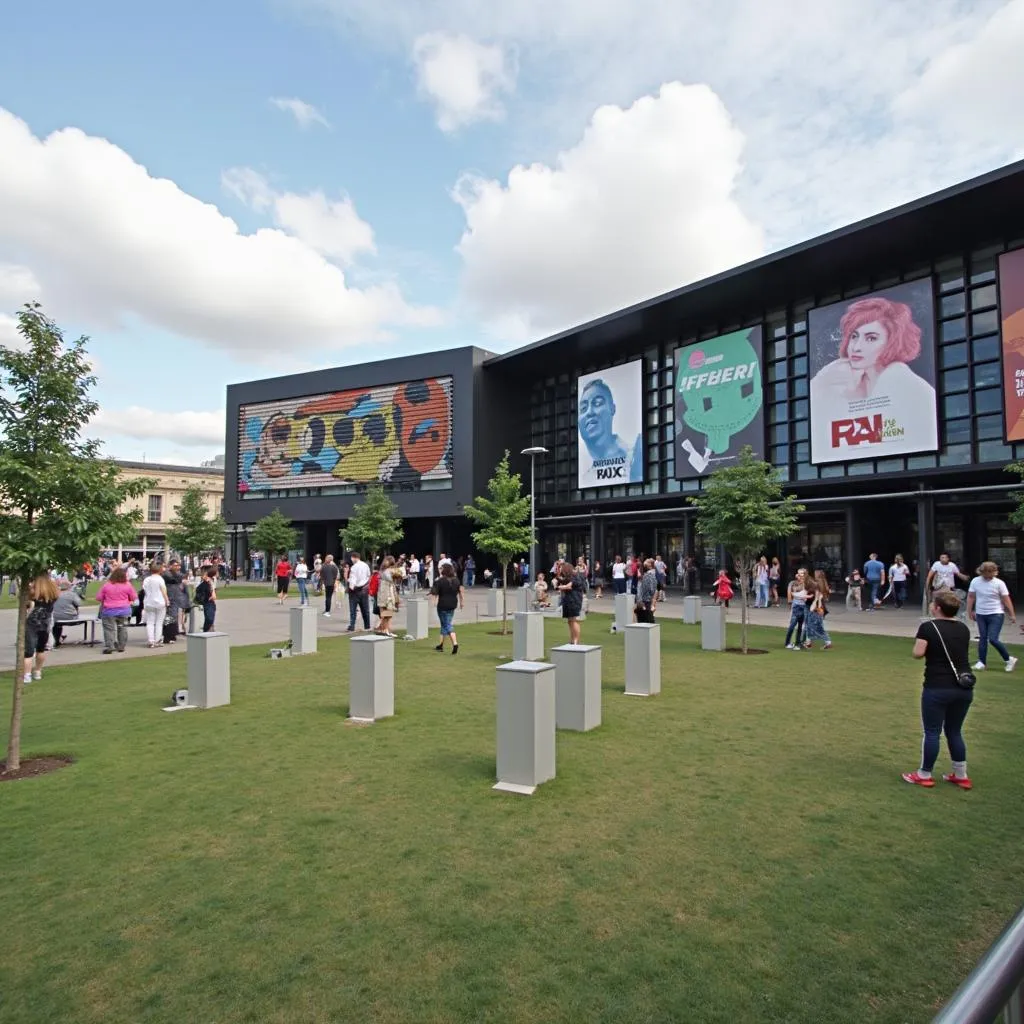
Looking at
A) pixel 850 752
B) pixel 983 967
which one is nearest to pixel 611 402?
pixel 850 752

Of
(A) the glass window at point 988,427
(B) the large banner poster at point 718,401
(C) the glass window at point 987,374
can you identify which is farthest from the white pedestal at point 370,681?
(B) the large banner poster at point 718,401

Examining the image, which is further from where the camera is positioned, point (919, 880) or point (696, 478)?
point (696, 478)

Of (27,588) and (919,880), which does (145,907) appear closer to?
(27,588)

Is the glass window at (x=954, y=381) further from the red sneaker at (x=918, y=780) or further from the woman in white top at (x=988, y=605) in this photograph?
the red sneaker at (x=918, y=780)

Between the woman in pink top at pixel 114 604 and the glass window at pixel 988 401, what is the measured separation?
87.0 feet

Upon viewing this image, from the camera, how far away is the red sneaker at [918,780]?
6.64m

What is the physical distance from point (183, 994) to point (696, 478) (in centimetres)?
3257

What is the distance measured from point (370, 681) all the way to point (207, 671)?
253cm

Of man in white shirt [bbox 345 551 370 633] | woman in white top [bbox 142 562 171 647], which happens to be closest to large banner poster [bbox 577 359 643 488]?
man in white shirt [bbox 345 551 370 633]

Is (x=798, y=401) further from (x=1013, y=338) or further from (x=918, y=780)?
(x=918, y=780)

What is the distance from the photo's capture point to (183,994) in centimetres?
359

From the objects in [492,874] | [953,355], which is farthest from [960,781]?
[953,355]

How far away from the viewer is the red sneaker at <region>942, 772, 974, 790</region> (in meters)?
6.58

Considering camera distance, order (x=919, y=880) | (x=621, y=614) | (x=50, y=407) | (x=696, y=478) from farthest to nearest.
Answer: (x=696, y=478)
(x=621, y=614)
(x=50, y=407)
(x=919, y=880)
